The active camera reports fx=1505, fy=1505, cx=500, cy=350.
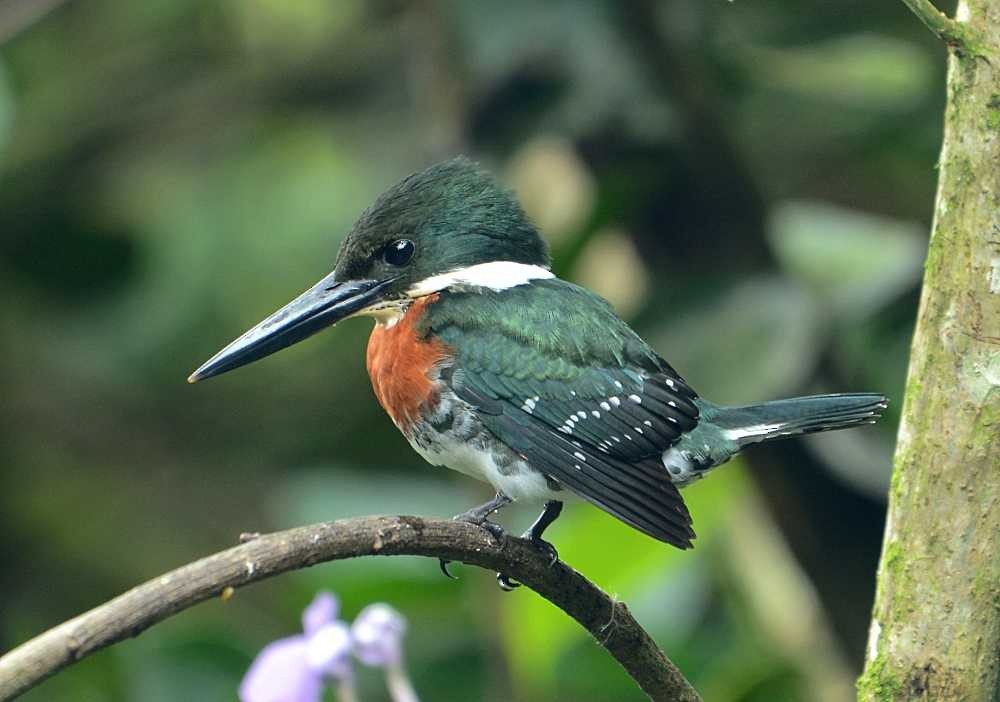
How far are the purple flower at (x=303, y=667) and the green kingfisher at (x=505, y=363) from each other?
0.39 m

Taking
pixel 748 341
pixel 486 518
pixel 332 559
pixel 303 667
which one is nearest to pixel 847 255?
pixel 748 341


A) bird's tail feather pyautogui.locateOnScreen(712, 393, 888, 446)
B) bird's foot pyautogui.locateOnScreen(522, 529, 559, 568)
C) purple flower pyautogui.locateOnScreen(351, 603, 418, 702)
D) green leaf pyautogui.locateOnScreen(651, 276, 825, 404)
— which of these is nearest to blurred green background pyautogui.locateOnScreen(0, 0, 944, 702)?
green leaf pyautogui.locateOnScreen(651, 276, 825, 404)

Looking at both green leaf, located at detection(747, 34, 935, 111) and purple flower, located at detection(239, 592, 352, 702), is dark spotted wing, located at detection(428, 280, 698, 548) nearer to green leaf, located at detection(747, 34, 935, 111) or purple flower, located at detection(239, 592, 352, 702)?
purple flower, located at detection(239, 592, 352, 702)

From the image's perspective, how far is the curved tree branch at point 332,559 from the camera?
108cm

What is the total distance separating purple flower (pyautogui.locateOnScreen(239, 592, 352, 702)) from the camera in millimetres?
1626

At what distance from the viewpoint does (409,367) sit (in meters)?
2.20

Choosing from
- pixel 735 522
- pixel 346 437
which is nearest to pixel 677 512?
pixel 735 522

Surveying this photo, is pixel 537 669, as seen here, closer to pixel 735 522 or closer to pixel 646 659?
pixel 735 522

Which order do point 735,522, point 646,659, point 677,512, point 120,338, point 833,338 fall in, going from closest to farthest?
1. point 646,659
2. point 677,512
3. point 833,338
4. point 735,522
5. point 120,338

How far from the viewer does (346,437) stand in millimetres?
3893

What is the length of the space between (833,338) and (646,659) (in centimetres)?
193

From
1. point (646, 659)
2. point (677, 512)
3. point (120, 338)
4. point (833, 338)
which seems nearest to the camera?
point (646, 659)

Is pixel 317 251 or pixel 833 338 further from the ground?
pixel 317 251

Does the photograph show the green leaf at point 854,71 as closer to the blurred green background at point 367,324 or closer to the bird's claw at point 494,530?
the blurred green background at point 367,324
